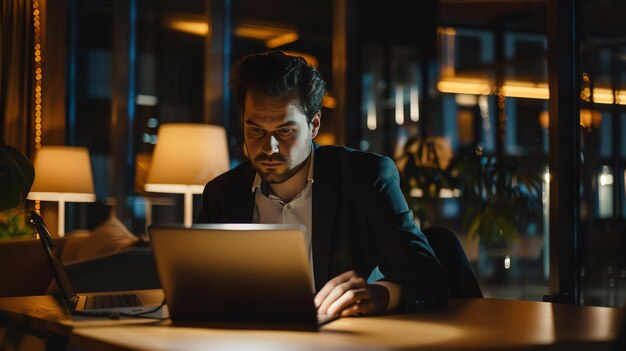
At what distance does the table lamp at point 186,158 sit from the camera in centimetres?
483

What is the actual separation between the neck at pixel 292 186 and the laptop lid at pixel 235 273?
0.81 metres

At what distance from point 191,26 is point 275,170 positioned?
4.79m

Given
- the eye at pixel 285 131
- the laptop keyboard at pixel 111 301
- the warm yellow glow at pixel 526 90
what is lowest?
the laptop keyboard at pixel 111 301

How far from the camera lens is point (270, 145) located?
2139mm

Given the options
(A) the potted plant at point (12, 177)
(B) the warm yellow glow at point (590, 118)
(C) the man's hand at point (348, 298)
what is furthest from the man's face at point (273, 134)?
(A) the potted plant at point (12, 177)

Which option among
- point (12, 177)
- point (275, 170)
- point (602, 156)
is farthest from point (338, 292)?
point (12, 177)

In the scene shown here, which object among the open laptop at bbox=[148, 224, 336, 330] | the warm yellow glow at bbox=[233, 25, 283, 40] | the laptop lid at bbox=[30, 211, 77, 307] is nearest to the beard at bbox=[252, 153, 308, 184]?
the laptop lid at bbox=[30, 211, 77, 307]

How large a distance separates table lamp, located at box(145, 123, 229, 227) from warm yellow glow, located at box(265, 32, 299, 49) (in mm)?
1252

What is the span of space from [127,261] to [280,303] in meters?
2.25

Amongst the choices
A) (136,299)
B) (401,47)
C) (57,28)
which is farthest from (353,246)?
(57,28)

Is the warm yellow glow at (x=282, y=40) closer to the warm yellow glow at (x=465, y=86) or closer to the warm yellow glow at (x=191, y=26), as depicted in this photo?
the warm yellow glow at (x=191, y=26)

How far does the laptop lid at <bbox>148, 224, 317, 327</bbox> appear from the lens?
141 cm

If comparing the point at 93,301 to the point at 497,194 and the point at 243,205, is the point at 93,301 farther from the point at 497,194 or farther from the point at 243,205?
the point at 497,194

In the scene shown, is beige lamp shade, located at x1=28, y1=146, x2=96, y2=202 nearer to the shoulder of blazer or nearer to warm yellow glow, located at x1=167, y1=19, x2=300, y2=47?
warm yellow glow, located at x1=167, y1=19, x2=300, y2=47
